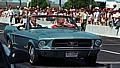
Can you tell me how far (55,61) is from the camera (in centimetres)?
1261

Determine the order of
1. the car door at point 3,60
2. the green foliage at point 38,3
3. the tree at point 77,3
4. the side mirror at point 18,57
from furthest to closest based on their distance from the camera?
1. the green foliage at point 38,3
2. the tree at point 77,3
3. the side mirror at point 18,57
4. the car door at point 3,60

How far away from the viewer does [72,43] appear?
38.9 feet

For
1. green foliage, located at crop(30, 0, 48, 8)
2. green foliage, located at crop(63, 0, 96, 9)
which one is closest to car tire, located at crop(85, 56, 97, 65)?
green foliage, located at crop(63, 0, 96, 9)

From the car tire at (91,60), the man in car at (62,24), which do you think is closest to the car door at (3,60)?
the car tire at (91,60)

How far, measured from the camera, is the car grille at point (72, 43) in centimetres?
1177

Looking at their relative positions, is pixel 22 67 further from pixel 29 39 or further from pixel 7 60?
pixel 7 60

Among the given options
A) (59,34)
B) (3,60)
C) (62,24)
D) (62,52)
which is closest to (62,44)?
(62,52)

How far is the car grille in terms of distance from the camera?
1177cm

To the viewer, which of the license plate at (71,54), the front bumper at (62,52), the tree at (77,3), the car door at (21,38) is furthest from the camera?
the tree at (77,3)

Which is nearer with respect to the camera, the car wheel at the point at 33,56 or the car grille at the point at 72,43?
the car grille at the point at 72,43

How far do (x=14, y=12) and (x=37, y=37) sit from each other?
35003 mm

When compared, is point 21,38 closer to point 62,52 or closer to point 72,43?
point 62,52

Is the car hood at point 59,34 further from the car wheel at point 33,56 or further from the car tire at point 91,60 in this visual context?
the car tire at point 91,60

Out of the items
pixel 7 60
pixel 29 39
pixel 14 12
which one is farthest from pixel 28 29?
pixel 14 12
